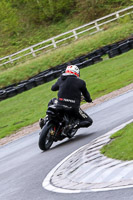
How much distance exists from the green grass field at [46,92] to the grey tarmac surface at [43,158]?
3.57 meters

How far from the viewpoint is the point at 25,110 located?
901 inches

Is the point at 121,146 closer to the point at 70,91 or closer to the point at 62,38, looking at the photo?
the point at 70,91

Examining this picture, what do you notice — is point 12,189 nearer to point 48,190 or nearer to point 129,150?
point 48,190

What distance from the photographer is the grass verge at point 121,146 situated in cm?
766

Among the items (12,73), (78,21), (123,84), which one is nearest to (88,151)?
(123,84)

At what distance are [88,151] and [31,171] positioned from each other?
1.23m

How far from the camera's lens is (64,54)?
135 ft

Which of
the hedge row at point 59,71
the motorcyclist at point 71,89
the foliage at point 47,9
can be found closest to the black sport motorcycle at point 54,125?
the motorcyclist at point 71,89

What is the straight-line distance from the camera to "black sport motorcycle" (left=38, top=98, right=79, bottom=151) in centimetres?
1132

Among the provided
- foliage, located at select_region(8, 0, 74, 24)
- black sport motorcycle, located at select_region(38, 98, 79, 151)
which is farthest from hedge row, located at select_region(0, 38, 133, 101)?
foliage, located at select_region(8, 0, 74, 24)

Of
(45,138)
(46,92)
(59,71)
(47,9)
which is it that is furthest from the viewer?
(47,9)

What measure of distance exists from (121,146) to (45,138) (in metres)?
3.41

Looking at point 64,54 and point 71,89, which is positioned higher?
point 71,89

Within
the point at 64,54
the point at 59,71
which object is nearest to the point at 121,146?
the point at 59,71
